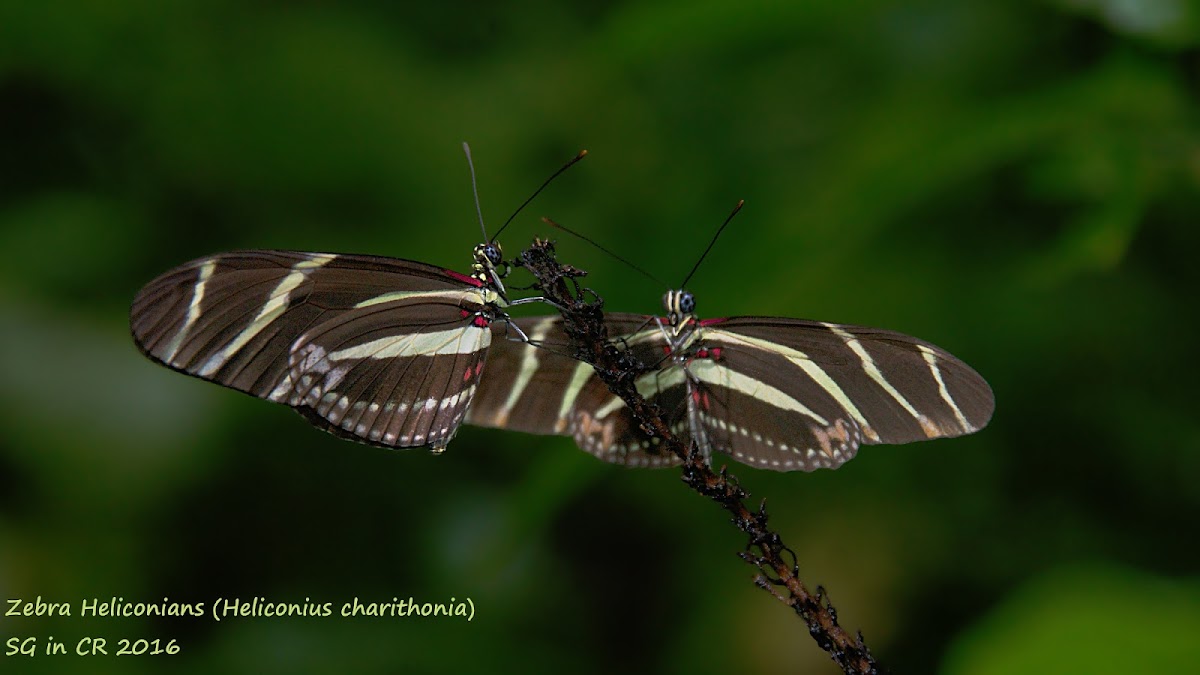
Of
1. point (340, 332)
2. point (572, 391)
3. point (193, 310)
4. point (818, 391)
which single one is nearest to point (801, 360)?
point (818, 391)

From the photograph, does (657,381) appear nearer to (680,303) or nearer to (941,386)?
(680,303)

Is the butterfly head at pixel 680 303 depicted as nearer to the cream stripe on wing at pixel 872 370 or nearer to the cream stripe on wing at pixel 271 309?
the cream stripe on wing at pixel 872 370

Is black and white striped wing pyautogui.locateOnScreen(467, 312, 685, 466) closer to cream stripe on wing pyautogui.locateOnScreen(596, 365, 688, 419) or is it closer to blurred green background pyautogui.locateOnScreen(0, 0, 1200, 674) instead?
cream stripe on wing pyautogui.locateOnScreen(596, 365, 688, 419)

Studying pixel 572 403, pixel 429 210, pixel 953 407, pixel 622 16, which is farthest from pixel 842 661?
pixel 429 210

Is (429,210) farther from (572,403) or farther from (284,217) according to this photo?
(572,403)

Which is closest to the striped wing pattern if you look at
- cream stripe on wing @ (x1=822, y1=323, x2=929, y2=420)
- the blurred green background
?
cream stripe on wing @ (x1=822, y1=323, x2=929, y2=420)

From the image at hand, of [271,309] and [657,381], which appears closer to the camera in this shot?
[657,381]
